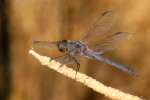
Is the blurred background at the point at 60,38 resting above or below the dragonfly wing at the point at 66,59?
below

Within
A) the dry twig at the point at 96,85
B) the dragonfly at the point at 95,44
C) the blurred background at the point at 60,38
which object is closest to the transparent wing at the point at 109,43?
the dragonfly at the point at 95,44

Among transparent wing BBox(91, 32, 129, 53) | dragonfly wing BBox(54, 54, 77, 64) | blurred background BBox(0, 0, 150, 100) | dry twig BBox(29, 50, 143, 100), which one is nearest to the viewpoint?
dry twig BBox(29, 50, 143, 100)

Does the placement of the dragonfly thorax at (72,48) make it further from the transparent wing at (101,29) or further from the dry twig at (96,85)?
the dry twig at (96,85)

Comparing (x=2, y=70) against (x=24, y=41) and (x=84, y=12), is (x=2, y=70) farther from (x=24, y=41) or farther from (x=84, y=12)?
(x=84, y=12)

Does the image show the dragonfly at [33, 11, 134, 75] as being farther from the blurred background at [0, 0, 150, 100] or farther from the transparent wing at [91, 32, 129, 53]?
the blurred background at [0, 0, 150, 100]

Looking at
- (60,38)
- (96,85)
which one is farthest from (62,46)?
(60,38)

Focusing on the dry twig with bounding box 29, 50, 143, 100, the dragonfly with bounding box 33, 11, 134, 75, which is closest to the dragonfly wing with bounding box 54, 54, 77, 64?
the dragonfly with bounding box 33, 11, 134, 75

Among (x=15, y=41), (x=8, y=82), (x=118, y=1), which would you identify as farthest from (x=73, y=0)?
(x=8, y=82)

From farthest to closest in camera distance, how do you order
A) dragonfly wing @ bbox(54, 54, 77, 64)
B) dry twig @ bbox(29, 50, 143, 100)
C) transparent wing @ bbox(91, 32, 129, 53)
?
transparent wing @ bbox(91, 32, 129, 53), dragonfly wing @ bbox(54, 54, 77, 64), dry twig @ bbox(29, 50, 143, 100)
